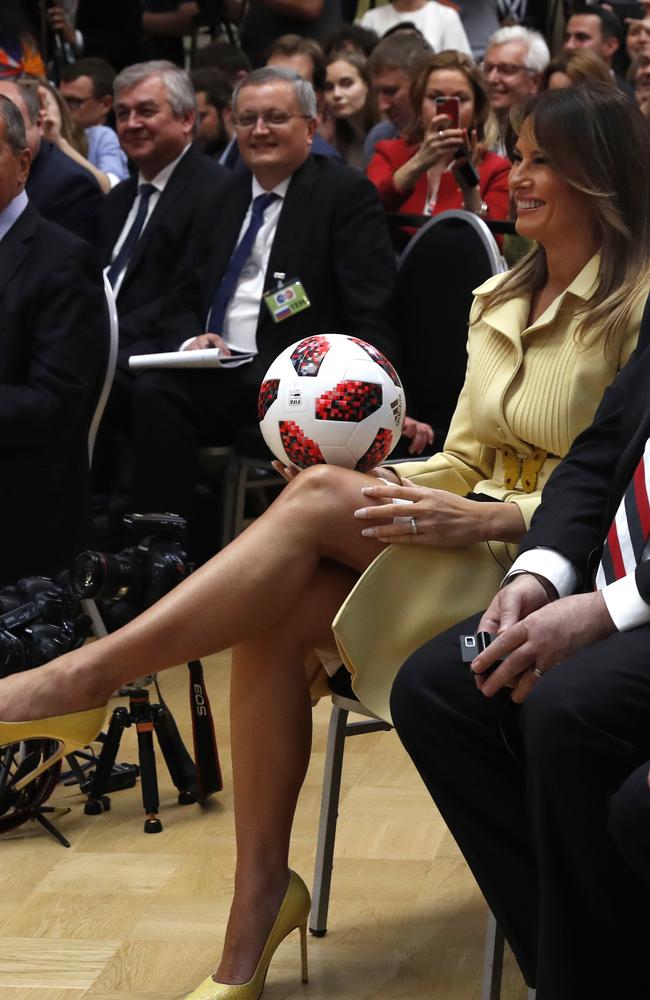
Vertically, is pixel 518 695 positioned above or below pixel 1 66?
below

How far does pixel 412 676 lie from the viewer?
1942 millimetres

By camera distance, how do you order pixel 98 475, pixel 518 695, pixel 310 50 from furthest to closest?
pixel 310 50
pixel 98 475
pixel 518 695

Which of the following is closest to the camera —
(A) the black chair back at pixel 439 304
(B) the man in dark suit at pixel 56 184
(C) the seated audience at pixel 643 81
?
(A) the black chair back at pixel 439 304

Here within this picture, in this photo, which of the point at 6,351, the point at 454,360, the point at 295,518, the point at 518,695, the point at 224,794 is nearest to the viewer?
the point at 518,695

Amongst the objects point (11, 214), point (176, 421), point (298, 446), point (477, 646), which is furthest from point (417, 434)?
point (477, 646)

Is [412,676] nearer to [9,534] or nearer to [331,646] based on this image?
[331,646]

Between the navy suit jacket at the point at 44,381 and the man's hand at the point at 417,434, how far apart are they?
791 mm

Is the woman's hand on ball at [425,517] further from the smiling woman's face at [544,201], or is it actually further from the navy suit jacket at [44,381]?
the navy suit jacket at [44,381]

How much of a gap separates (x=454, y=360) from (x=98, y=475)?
129cm

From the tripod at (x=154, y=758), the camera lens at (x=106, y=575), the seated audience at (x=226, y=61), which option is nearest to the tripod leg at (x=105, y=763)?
the tripod at (x=154, y=758)

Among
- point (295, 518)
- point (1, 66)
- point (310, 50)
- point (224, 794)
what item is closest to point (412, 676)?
point (295, 518)

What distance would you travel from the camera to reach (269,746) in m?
2.13

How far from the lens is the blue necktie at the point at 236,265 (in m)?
4.37

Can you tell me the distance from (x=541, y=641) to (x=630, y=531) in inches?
7.9
